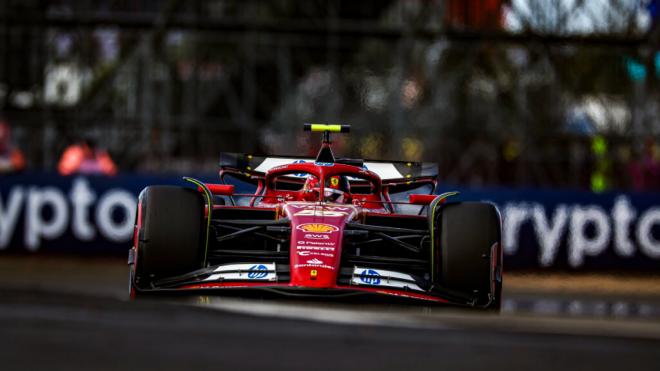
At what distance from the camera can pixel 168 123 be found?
881 inches

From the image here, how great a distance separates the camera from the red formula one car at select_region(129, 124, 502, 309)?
764 cm

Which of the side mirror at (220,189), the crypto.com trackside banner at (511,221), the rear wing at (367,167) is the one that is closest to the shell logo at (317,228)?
the side mirror at (220,189)

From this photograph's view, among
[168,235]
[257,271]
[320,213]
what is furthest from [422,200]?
[168,235]

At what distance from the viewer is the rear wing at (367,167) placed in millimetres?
9250

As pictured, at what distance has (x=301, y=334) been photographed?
9.47 meters

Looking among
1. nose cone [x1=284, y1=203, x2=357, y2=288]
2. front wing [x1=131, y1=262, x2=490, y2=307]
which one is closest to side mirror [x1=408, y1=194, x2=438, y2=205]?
nose cone [x1=284, y1=203, x2=357, y2=288]

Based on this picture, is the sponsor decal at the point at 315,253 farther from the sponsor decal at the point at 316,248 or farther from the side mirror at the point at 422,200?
the side mirror at the point at 422,200

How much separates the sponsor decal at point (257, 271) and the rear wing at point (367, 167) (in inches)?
61.5

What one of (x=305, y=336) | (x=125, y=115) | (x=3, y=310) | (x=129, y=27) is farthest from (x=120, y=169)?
(x=305, y=336)

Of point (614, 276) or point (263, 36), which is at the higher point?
point (263, 36)

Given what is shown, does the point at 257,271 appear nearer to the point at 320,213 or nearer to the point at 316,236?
the point at 316,236

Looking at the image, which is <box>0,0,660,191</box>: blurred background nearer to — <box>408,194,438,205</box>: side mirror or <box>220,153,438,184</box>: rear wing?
<box>220,153,438,184</box>: rear wing

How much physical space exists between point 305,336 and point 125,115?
44.8 feet

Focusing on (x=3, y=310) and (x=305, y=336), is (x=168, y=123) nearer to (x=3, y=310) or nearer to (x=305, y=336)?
(x=3, y=310)
